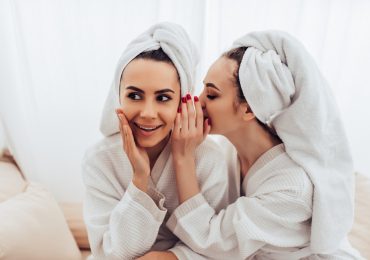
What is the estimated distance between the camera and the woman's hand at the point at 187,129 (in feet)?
3.84

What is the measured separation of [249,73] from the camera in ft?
3.76

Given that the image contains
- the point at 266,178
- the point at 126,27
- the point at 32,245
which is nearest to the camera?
the point at 266,178

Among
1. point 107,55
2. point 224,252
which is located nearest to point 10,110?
point 107,55

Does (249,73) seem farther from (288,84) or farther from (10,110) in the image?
(10,110)

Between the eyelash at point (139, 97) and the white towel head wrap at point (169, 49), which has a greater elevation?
the white towel head wrap at point (169, 49)

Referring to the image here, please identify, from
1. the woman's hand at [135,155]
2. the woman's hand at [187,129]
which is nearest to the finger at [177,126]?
the woman's hand at [187,129]

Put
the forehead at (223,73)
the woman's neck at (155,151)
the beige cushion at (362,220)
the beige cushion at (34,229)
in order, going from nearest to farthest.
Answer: the forehead at (223,73), the woman's neck at (155,151), the beige cushion at (34,229), the beige cushion at (362,220)

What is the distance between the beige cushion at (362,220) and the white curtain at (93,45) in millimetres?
451

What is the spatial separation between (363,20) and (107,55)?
1.21 metres

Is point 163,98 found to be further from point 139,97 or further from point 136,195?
point 136,195

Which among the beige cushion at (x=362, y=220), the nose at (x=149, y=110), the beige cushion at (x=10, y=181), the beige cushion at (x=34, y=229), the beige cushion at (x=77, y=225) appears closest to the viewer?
the nose at (x=149, y=110)

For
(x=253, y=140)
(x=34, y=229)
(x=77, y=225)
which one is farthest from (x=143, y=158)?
(x=77, y=225)

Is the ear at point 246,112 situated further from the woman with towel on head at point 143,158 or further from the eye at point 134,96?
the eye at point 134,96

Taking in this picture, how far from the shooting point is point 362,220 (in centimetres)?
169
